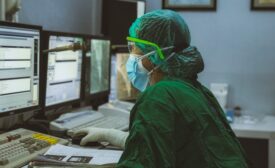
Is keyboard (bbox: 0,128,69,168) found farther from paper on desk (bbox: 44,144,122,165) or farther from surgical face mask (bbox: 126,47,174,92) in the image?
surgical face mask (bbox: 126,47,174,92)

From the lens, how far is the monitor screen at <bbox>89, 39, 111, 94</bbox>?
2502mm

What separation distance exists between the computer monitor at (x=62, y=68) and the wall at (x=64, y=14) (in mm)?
347

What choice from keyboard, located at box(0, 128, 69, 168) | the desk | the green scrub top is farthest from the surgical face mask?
the desk

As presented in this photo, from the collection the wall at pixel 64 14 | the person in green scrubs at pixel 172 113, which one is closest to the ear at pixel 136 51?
the person in green scrubs at pixel 172 113

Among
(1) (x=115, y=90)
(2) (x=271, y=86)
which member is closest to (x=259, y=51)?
(2) (x=271, y=86)

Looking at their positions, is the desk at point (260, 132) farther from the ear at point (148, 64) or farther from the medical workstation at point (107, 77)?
the ear at point (148, 64)

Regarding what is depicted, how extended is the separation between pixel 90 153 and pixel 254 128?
5.49 ft

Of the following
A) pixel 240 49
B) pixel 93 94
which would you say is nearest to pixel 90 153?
pixel 93 94

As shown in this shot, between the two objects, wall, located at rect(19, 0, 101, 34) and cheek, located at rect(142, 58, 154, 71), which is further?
wall, located at rect(19, 0, 101, 34)

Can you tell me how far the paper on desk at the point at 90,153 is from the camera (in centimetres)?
147

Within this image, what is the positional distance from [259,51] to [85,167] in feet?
7.68

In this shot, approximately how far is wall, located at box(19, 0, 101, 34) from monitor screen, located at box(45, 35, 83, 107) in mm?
350

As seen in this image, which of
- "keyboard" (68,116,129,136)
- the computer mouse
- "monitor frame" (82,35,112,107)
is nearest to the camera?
the computer mouse

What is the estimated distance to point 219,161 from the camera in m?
1.23
